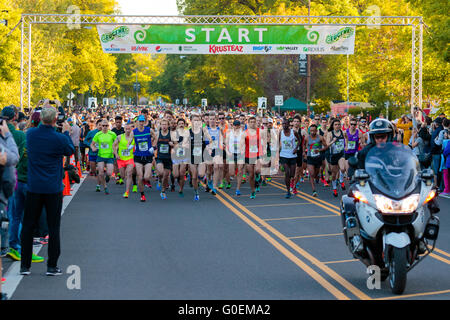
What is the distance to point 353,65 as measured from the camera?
192ft

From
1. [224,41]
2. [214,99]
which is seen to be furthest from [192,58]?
[224,41]

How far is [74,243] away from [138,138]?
21.9 feet

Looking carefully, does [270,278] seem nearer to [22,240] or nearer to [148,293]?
[148,293]

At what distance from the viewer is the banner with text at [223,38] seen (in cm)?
2927

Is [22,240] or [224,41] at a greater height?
[224,41]

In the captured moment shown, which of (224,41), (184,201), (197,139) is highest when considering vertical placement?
(224,41)

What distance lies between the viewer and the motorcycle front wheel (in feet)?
24.4

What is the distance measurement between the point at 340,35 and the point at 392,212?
23088mm

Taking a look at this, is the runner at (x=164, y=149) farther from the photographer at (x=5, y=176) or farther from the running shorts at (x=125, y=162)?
the photographer at (x=5, y=176)

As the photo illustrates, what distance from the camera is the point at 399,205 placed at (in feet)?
24.6

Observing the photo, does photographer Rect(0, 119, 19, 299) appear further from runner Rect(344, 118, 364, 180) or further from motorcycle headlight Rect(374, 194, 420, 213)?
runner Rect(344, 118, 364, 180)

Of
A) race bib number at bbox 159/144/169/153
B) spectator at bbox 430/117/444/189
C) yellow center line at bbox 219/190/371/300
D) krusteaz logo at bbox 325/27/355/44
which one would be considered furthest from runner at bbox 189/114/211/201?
krusteaz logo at bbox 325/27/355/44

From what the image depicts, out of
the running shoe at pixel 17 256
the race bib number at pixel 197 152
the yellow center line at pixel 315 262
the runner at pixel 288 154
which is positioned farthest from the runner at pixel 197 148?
the running shoe at pixel 17 256

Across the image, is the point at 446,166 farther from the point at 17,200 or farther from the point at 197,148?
the point at 17,200
